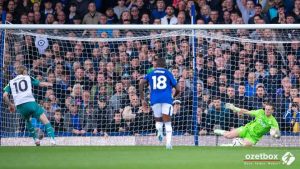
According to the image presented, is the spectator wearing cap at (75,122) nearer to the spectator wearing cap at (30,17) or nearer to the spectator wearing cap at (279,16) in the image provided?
the spectator wearing cap at (30,17)

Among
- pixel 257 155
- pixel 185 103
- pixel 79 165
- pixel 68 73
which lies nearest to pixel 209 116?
pixel 185 103

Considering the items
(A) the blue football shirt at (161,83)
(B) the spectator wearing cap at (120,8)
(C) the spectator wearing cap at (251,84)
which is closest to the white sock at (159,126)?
(A) the blue football shirt at (161,83)

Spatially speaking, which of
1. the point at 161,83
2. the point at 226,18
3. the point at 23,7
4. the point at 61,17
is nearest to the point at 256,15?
the point at 226,18

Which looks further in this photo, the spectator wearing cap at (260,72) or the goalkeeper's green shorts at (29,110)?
the spectator wearing cap at (260,72)

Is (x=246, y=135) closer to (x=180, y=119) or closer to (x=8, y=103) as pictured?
(x=180, y=119)

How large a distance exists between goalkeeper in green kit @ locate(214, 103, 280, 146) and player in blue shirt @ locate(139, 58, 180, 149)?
1.24 m

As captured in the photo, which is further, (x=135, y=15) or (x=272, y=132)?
(x=135, y=15)

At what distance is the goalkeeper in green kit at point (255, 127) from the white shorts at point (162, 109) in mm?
1216

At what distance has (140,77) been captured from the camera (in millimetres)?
20859

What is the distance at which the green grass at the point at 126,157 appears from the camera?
548 inches

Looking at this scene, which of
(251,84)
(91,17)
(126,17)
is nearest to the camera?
(251,84)

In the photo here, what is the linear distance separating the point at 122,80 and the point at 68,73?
1.19 metres

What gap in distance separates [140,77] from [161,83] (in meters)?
1.82

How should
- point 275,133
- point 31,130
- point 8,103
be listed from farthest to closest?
point 8,103 → point 31,130 → point 275,133
